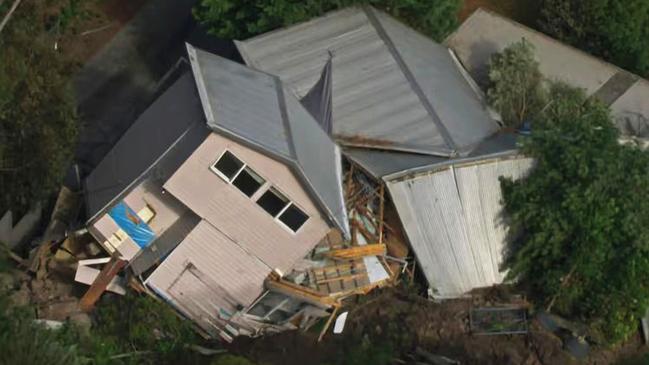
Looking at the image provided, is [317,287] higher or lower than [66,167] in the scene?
lower

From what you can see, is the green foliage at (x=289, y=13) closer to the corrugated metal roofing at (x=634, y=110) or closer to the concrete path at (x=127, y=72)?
the concrete path at (x=127, y=72)

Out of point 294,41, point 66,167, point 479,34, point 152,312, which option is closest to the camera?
point 152,312

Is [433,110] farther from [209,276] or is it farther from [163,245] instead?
[163,245]

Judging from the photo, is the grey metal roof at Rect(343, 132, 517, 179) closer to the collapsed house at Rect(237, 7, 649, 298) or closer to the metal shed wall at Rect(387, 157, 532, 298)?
the collapsed house at Rect(237, 7, 649, 298)

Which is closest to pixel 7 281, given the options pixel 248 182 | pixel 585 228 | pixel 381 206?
pixel 248 182

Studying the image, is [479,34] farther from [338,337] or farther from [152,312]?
[152,312]

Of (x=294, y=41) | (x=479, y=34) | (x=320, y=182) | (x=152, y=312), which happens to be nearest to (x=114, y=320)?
(x=152, y=312)
